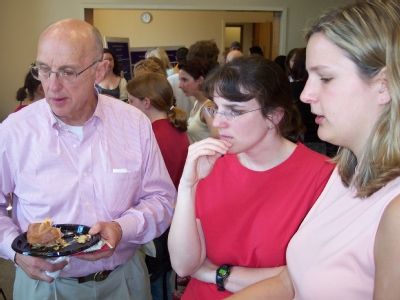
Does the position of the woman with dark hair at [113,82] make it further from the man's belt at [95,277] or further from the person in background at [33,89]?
the man's belt at [95,277]

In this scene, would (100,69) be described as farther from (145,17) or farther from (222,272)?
(145,17)

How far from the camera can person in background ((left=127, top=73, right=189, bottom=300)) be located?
252 centimetres

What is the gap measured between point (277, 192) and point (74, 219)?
815 millimetres

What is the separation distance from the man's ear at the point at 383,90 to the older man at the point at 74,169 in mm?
1017

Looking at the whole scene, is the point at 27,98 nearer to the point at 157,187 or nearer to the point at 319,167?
the point at 157,187

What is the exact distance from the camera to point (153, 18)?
374 inches

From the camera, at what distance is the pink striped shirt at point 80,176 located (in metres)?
1.58

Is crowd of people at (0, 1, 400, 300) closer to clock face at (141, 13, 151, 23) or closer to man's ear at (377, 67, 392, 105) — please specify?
man's ear at (377, 67, 392, 105)

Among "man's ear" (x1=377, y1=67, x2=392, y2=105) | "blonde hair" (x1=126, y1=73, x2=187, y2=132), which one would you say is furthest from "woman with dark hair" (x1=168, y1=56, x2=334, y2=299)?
"blonde hair" (x1=126, y1=73, x2=187, y2=132)

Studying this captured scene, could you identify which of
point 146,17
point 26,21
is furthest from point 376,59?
point 146,17

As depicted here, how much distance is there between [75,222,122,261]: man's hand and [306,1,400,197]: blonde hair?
34.5 inches

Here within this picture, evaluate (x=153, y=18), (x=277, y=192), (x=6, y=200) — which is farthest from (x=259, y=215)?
(x=153, y=18)

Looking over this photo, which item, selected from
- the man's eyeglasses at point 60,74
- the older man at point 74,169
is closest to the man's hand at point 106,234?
the older man at point 74,169

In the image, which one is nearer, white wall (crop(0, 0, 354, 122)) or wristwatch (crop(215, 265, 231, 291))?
wristwatch (crop(215, 265, 231, 291))
